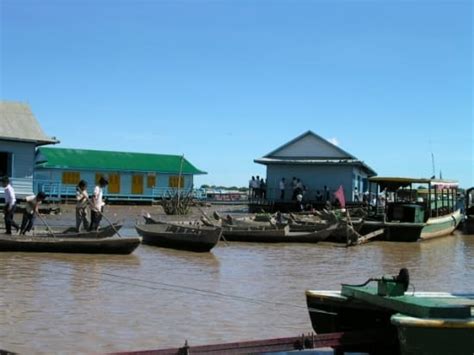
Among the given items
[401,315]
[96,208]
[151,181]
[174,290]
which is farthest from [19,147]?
[401,315]

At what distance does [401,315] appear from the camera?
6488 millimetres

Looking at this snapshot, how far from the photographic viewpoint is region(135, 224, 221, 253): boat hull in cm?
1862

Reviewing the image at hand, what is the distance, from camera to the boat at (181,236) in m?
18.6

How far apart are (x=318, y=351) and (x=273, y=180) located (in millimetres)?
34059

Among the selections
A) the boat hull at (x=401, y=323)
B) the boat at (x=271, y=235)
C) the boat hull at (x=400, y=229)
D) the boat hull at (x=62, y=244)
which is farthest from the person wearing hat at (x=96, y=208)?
the boat hull at (x=400, y=229)

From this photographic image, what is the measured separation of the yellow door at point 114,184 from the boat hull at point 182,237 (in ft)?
74.5

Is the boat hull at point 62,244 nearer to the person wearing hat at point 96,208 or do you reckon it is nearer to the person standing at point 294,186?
the person wearing hat at point 96,208

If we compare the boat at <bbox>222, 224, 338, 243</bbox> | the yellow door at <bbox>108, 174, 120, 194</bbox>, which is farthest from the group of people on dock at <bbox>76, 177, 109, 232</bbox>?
the yellow door at <bbox>108, 174, 120, 194</bbox>

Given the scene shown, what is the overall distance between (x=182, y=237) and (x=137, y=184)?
25665 millimetres

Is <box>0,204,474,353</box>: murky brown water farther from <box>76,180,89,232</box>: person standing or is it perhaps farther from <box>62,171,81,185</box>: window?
<box>62,171,81,185</box>: window

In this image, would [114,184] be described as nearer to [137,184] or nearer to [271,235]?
[137,184]

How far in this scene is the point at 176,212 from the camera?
3528 cm

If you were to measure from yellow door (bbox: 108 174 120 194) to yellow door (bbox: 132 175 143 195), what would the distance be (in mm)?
1130

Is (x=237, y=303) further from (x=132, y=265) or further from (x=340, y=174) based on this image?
(x=340, y=174)
